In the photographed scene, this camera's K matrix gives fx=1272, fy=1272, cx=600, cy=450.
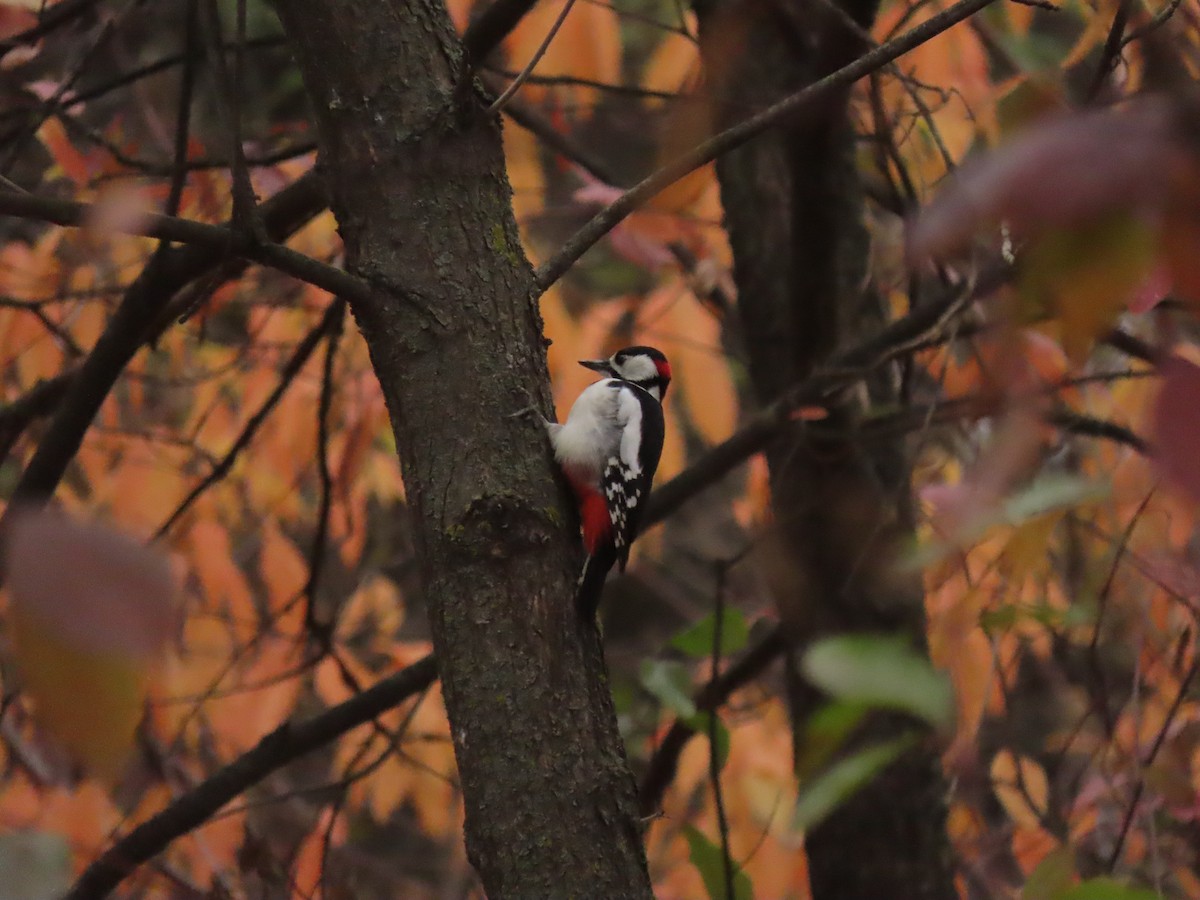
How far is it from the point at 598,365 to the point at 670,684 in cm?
145

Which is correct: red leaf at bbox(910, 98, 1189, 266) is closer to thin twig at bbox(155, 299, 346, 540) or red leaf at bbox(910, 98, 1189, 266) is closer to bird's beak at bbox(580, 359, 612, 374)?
thin twig at bbox(155, 299, 346, 540)

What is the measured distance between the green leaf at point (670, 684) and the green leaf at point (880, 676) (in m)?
1.42

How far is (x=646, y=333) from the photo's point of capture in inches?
133

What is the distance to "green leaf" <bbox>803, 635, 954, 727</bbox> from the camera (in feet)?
3.21

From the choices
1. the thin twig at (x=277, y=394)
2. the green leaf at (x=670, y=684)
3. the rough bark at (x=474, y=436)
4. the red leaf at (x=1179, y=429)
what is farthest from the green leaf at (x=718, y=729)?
the red leaf at (x=1179, y=429)

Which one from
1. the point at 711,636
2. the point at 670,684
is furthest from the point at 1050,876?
the point at 670,684

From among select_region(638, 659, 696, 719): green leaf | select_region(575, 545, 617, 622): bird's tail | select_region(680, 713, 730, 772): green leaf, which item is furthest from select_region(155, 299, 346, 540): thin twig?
select_region(680, 713, 730, 772): green leaf

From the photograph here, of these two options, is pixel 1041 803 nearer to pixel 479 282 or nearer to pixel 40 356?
pixel 479 282

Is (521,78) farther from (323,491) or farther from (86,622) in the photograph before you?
(323,491)

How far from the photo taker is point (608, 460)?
9.07ft

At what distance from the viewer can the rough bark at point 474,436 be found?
1646 millimetres

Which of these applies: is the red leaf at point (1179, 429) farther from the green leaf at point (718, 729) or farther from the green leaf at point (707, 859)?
the green leaf at point (718, 729)

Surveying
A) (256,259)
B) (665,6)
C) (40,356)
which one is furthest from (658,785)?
(665,6)

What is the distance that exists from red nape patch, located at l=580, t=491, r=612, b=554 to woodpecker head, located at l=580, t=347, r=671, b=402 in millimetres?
1228
